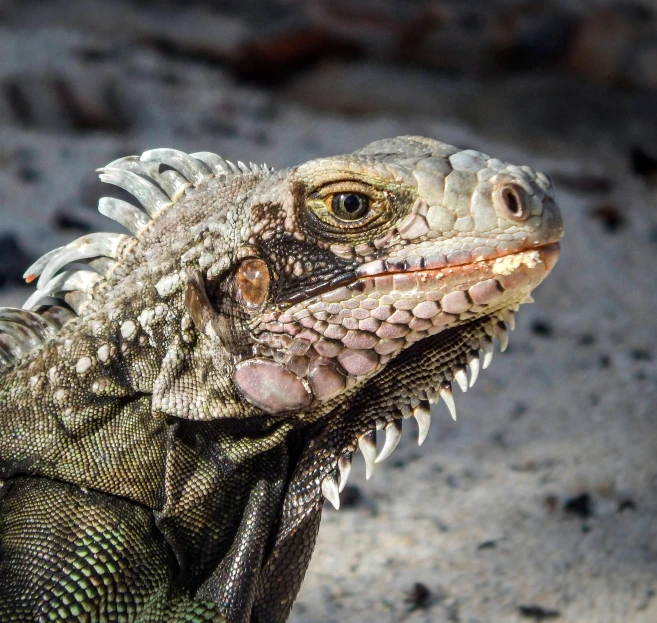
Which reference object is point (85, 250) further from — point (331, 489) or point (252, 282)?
point (331, 489)

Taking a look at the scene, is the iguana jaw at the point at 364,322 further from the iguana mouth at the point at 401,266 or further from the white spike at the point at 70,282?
the white spike at the point at 70,282

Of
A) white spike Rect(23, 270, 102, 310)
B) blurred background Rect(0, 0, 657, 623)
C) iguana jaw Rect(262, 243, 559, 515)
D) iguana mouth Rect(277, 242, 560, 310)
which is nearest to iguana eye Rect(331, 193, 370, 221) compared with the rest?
iguana mouth Rect(277, 242, 560, 310)

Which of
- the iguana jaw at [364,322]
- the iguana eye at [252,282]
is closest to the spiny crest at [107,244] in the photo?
the iguana eye at [252,282]

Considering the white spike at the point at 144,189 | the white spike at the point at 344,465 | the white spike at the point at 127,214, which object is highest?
the white spike at the point at 144,189

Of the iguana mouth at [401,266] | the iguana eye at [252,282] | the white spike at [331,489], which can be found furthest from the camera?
the white spike at [331,489]

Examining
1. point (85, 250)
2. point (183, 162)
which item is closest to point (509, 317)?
point (183, 162)

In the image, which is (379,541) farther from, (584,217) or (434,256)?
(584,217)

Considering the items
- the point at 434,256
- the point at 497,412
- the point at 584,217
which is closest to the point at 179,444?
the point at 434,256
